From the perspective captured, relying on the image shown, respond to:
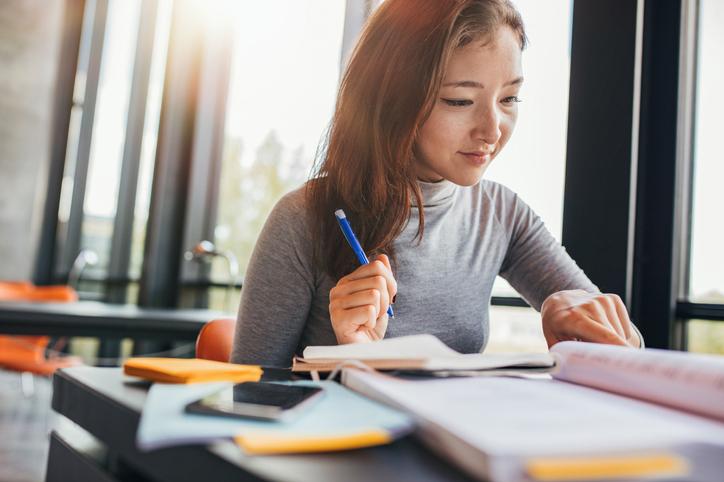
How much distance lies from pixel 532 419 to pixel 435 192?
94cm

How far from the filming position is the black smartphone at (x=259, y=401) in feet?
1.26

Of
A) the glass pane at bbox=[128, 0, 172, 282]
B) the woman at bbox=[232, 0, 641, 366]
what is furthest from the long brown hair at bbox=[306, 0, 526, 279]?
the glass pane at bbox=[128, 0, 172, 282]

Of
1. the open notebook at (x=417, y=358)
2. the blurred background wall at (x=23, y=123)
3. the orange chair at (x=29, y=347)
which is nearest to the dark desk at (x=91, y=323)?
the orange chair at (x=29, y=347)

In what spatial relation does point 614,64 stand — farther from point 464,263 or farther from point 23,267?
point 23,267

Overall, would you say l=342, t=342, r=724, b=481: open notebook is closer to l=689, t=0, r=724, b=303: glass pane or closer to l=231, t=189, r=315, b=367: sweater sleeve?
l=231, t=189, r=315, b=367: sweater sleeve

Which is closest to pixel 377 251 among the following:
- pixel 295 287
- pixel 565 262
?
pixel 295 287

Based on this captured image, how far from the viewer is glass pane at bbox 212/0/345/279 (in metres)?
3.49

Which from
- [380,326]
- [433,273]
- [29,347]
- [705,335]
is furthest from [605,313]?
[29,347]

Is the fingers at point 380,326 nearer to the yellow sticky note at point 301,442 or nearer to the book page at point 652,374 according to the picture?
the book page at point 652,374

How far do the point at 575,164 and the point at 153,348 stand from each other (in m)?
3.51

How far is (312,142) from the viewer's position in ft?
11.7

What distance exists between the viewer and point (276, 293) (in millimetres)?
1075

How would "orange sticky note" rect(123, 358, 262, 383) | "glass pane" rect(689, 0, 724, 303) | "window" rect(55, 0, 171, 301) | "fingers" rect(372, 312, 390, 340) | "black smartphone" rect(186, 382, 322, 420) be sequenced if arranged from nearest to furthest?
"black smartphone" rect(186, 382, 322, 420) → "orange sticky note" rect(123, 358, 262, 383) → "fingers" rect(372, 312, 390, 340) → "glass pane" rect(689, 0, 724, 303) → "window" rect(55, 0, 171, 301)

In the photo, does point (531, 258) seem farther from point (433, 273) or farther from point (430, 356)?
point (430, 356)
